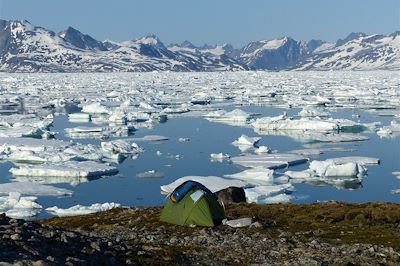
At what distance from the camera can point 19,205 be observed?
922 inches

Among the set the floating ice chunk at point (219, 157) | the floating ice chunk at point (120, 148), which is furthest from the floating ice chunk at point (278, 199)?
the floating ice chunk at point (120, 148)

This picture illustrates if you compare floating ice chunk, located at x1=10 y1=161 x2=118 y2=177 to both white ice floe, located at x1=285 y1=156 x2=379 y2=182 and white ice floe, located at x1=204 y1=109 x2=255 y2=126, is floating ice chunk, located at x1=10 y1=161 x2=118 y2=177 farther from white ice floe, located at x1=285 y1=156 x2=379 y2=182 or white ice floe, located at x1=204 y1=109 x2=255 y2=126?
white ice floe, located at x1=204 y1=109 x2=255 y2=126

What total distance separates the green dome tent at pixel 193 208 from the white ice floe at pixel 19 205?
8855mm

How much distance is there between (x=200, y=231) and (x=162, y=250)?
8.15 feet

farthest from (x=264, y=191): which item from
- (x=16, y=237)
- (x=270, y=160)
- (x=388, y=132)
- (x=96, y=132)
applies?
(x=96, y=132)

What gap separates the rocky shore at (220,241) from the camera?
9.64 metres

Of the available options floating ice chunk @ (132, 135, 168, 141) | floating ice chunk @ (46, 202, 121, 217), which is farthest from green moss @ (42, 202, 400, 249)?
floating ice chunk @ (132, 135, 168, 141)

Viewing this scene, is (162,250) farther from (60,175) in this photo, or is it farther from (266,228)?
(60,175)

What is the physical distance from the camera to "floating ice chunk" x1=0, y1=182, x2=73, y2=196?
85.2 feet

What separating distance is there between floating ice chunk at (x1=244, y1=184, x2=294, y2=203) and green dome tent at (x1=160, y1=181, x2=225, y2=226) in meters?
9.33

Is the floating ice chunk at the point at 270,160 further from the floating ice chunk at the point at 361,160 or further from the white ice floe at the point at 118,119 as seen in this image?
the white ice floe at the point at 118,119

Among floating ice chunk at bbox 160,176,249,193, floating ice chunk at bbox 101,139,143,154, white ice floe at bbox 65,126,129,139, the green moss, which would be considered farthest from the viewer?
white ice floe at bbox 65,126,129,139

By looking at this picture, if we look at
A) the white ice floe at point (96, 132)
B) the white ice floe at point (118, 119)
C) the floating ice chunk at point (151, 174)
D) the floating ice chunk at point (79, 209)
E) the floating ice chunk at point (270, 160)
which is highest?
the white ice floe at point (118, 119)

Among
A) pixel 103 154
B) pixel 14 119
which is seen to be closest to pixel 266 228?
pixel 103 154
